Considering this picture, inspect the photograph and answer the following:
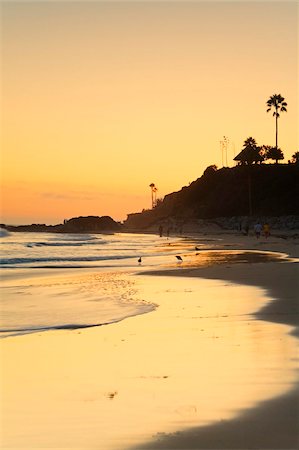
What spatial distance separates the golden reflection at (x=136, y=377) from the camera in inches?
215

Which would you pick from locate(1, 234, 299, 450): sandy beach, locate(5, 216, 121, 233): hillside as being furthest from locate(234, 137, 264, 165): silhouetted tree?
locate(1, 234, 299, 450): sandy beach

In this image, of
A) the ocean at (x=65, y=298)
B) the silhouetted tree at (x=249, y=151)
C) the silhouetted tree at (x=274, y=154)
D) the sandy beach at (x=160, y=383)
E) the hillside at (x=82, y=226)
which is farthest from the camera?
the hillside at (x=82, y=226)

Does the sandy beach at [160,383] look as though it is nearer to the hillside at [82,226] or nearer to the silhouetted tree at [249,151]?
the silhouetted tree at [249,151]

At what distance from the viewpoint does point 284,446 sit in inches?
189

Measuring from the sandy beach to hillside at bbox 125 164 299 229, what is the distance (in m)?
91.5

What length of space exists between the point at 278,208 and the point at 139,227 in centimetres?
3905

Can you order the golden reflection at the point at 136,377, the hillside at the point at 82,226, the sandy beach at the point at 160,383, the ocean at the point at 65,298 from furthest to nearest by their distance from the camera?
1. the hillside at the point at 82,226
2. the ocean at the point at 65,298
3. the golden reflection at the point at 136,377
4. the sandy beach at the point at 160,383

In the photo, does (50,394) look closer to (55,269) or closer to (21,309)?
(21,309)

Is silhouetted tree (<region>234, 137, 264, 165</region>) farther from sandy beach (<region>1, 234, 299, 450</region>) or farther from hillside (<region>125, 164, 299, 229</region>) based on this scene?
sandy beach (<region>1, 234, 299, 450</region>)

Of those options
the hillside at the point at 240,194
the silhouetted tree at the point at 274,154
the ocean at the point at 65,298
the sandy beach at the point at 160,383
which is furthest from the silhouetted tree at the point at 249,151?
the sandy beach at the point at 160,383

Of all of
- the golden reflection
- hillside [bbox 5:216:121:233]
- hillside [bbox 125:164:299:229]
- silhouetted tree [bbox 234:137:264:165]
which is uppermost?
silhouetted tree [bbox 234:137:264:165]

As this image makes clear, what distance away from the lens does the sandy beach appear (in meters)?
5.17

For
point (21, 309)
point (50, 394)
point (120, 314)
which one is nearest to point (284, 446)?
point (50, 394)

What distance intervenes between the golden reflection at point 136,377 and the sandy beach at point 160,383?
1cm
